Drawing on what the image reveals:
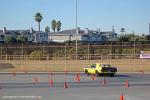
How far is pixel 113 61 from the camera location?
2406 inches

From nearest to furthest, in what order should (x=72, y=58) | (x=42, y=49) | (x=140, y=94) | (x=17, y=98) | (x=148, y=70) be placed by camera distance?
(x=17, y=98) < (x=140, y=94) < (x=148, y=70) < (x=72, y=58) < (x=42, y=49)

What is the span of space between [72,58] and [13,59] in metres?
8.96

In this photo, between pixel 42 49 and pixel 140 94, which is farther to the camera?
pixel 42 49

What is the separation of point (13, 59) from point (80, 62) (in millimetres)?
11524

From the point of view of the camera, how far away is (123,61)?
6081 cm

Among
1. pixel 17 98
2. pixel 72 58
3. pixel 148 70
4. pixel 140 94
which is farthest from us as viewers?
pixel 72 58

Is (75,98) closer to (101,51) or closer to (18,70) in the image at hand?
(18,70)

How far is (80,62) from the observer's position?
61.1 metres

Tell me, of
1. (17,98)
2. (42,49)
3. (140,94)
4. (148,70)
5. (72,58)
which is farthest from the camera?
(42,49)

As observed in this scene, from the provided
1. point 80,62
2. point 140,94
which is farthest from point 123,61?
point 140,94

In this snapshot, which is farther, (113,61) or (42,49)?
(42,49)

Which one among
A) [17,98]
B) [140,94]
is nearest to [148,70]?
[140,94]

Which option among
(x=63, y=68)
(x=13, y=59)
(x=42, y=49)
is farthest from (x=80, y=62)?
(x=42, y=49)

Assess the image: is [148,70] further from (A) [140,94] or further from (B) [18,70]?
(A) [140,94]
